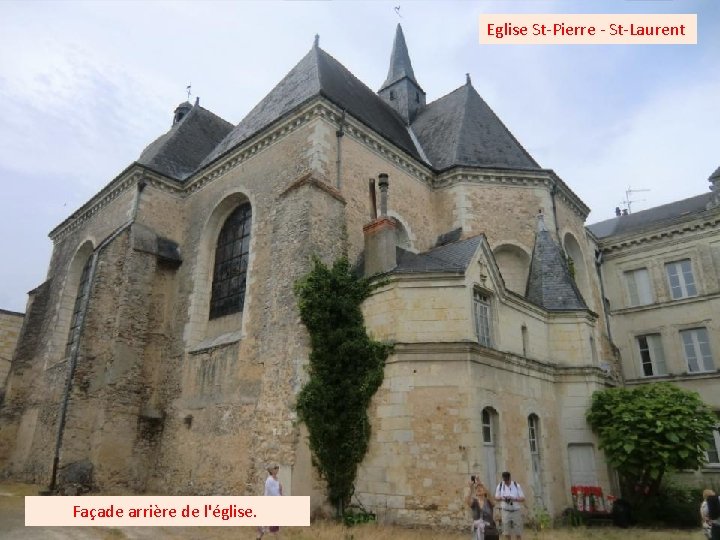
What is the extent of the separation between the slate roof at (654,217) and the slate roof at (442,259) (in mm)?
12917

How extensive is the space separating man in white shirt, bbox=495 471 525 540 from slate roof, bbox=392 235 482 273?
4.30 meters

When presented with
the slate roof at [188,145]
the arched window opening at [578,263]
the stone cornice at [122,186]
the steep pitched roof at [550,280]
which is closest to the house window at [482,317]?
the steep pitched roof at [550,280]

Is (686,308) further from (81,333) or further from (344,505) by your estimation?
(81,333)

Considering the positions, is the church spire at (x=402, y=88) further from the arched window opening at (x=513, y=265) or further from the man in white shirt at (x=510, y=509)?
the man in white shirt at (x=510, y=509)

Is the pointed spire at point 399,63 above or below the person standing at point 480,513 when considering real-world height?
above

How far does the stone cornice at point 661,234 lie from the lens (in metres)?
19.0

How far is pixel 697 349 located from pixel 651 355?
157 centimetres

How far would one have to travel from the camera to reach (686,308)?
1897 centimetres

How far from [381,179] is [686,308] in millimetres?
13709

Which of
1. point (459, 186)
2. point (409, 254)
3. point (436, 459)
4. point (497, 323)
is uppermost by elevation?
point (459, 186)

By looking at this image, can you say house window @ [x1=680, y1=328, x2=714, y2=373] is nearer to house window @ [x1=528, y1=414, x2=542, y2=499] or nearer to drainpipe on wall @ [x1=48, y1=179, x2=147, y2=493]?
house window @ [x1=528, y1=414, x2=542, y2=499]

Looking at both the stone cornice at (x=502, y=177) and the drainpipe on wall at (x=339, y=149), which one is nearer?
the drainpipe on wall at (x=339, y=149)

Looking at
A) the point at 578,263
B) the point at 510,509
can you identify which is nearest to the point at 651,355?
the point at 578,263

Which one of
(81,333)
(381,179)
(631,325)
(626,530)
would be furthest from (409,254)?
(631,325)
